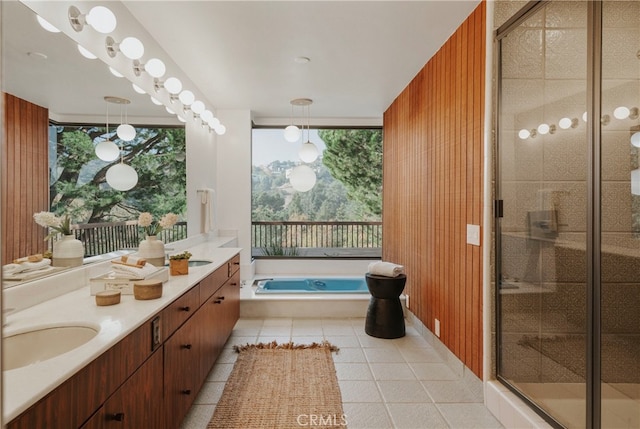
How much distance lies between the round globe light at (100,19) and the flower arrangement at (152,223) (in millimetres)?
1189

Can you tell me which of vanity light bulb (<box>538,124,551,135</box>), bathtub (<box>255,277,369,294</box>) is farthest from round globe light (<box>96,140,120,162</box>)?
bathtub (<box>255,277,369,294</box>)

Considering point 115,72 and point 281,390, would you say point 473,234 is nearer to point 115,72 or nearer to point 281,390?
point 281,390

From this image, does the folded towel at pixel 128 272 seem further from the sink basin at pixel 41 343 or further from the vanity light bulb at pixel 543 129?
the vanity light bulb at pixel 543 129

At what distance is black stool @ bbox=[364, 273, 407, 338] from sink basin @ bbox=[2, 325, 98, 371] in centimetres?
257

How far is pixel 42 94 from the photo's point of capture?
180cm

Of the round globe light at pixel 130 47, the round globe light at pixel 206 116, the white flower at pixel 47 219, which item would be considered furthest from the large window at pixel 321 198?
the white flower at pixel 47 219

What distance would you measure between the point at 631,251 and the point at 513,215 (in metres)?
0.69

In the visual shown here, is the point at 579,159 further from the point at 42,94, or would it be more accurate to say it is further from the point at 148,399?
the point at 42,94

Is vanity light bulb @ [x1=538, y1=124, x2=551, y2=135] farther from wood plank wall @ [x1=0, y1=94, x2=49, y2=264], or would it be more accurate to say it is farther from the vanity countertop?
wood plank wall @ [x1=0, y1=94, x2=49, y2=264]

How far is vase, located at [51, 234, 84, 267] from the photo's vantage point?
1887mm

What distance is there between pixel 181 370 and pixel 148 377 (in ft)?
1.43

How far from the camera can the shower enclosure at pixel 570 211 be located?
153 centimetres

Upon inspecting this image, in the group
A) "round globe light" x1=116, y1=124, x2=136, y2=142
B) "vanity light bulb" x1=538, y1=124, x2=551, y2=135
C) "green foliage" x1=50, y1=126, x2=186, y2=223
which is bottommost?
"green foliage" x1=50, y1=126, x2=186, y2=223

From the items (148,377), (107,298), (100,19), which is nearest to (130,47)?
(100,19)
